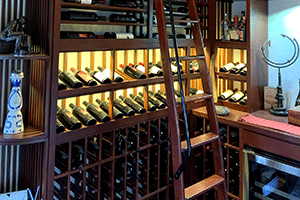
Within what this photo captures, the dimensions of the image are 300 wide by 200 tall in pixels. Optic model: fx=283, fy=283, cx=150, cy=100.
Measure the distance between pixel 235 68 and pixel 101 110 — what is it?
154 centimetres

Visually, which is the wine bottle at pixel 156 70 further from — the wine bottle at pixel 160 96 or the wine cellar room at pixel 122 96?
the wine bottle at pixel 160 96

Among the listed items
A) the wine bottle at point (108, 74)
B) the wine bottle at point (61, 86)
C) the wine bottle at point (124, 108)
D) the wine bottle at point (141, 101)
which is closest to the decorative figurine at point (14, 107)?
the wine bottle at point (61, 86)

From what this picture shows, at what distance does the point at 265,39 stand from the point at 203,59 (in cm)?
114

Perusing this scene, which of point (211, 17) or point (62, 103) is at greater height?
point (211, 17)

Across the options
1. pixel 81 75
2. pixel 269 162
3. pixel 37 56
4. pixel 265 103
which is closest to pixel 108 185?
pixel 81 75

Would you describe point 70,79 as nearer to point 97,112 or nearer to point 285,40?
point 97,112

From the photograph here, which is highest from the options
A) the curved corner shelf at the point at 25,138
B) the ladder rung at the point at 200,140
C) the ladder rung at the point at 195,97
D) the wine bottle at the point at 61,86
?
the wine bottle at the point at 61,86

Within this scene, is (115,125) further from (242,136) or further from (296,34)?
(296,34)

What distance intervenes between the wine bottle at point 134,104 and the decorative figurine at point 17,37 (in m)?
1.00

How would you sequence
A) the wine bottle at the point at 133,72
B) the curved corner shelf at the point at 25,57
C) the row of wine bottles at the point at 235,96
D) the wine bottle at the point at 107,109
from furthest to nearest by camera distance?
the row of wine bottles at the point at 235,96 < the wine bottle at the point at 133,72 < the wine bottle at the point at 107,109 < the curved corner shelf at the point at 25,57

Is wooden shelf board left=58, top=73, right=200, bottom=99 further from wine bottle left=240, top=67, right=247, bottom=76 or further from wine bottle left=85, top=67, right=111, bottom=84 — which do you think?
wine bottle left=240, top=67, right=247, bottom=76

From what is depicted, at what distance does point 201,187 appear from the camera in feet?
6.75

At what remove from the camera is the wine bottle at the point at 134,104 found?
2.50 metres

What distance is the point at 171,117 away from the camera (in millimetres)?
1975
